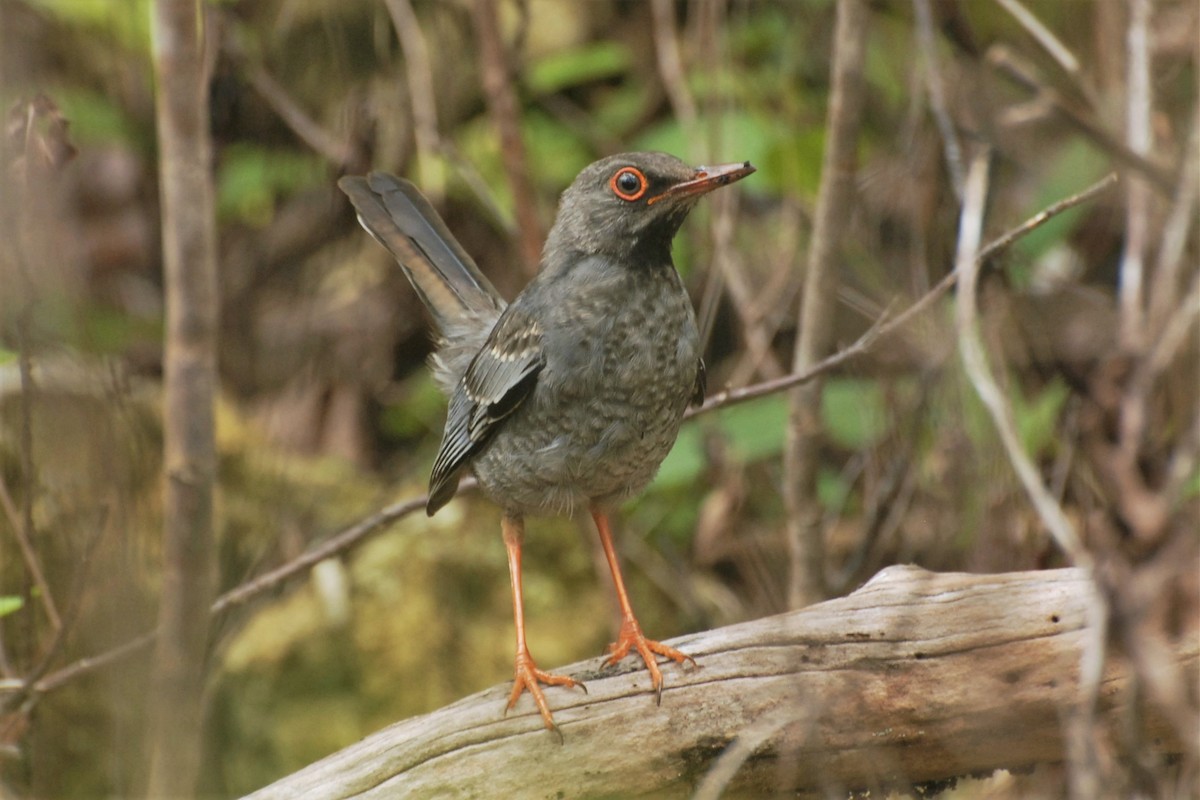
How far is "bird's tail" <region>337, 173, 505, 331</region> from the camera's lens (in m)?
4.82

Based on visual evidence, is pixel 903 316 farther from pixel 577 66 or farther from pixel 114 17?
pixel 114 17

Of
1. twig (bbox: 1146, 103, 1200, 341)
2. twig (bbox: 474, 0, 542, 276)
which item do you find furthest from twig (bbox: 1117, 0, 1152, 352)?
twig (bbox: 474, 0, 542, 276)

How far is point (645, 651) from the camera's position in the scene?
3664 millimetres

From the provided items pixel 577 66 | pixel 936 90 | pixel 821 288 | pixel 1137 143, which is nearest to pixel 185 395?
pixel 821 288

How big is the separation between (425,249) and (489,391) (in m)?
0.91

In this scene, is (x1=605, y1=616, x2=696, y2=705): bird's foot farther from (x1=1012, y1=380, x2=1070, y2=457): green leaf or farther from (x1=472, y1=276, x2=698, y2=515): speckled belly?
(x1=1012, y1=380, x2=1070, y2=457): green leaf

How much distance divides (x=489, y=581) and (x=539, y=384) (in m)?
2.70

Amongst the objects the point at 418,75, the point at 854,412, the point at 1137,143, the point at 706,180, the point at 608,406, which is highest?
the point at 418,75

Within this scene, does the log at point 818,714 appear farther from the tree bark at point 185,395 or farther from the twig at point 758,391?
the tree bark at point 185,395

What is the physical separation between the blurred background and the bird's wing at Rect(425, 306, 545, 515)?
1.03 m

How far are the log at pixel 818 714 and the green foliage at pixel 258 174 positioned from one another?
4.78 meters

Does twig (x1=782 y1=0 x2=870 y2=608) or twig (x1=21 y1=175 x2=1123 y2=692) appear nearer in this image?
twig (x1=21 y1=175 x2=1123 y2=692)

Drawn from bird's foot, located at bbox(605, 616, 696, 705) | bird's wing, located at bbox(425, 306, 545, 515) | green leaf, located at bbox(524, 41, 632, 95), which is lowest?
bird's foot, located at bbox(605, 616, 696, 705)

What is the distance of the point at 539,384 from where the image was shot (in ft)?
13.2
